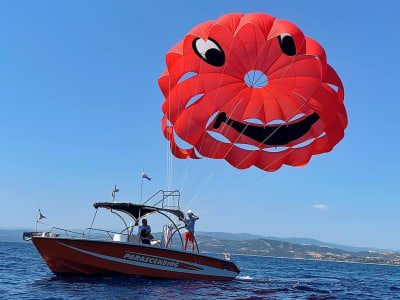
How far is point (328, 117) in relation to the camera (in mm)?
15922

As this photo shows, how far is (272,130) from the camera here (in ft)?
61.7

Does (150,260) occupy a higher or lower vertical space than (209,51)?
lower

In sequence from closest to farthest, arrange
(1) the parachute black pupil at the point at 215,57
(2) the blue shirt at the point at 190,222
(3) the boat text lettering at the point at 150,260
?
1. (3) the boat text lettering at the point at 150,260
2. (1) the parachute black pupil at the point at 215,57
3. (2) the blue shirt at the point at 190,222

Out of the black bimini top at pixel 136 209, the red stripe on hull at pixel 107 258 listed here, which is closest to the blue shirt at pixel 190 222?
the black bimini top at pixel 136 209

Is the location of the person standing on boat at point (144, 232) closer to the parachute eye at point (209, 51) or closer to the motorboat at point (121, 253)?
the motorboat at point (121, 253)

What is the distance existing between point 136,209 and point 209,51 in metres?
6.92

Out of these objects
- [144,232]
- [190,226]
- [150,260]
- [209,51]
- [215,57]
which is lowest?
[150,260]

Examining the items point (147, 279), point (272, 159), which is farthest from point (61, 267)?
point (272, 159)

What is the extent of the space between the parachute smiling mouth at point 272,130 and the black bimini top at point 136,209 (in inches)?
166

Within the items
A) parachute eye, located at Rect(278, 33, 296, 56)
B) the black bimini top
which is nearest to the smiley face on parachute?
parachute eye, located at Rect(278, 33, 296, 56)

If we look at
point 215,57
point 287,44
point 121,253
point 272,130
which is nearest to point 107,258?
point 121,253

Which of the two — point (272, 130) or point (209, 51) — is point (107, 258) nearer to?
point (209, 51)

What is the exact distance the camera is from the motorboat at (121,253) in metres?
14.8

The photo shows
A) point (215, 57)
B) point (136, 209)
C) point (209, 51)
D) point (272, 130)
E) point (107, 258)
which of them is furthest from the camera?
point (272, 130)
